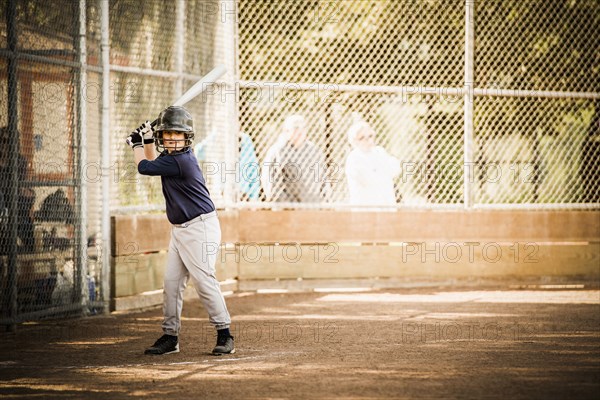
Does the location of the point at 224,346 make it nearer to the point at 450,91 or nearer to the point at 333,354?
the point at 333,354

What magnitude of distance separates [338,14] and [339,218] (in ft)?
11.3

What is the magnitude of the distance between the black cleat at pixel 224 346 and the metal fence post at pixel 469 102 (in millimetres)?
6130

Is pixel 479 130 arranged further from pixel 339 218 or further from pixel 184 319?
pixel 184 319

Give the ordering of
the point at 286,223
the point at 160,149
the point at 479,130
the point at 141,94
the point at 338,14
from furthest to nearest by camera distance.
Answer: the point at 338,14 → the point at 479,130 → the point at 286,223 → the point at 141,94 → the point at 160,149

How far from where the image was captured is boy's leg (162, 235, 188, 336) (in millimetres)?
7996

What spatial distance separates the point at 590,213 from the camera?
13.6 meters

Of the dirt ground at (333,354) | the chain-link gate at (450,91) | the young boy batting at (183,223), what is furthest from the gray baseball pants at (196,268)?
the chain-link gate at (450,91)

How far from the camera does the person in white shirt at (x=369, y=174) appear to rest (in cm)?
1328

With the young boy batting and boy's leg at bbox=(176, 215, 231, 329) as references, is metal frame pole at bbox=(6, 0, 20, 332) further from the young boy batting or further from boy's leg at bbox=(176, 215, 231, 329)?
boy's leg at bbox=(176, 215, 231, 329)

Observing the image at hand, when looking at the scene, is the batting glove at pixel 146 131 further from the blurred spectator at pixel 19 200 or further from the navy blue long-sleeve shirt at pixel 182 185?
the blurred spectator at pixel 19 200

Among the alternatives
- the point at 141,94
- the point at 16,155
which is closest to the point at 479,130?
the point at 141,94

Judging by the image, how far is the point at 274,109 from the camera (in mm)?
13492

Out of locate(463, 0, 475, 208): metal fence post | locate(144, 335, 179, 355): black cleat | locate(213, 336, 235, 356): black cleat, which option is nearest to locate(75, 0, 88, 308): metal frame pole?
locate(144, 335, 179, 355): black cleat

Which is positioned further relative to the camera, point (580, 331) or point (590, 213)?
point (590, 213)
